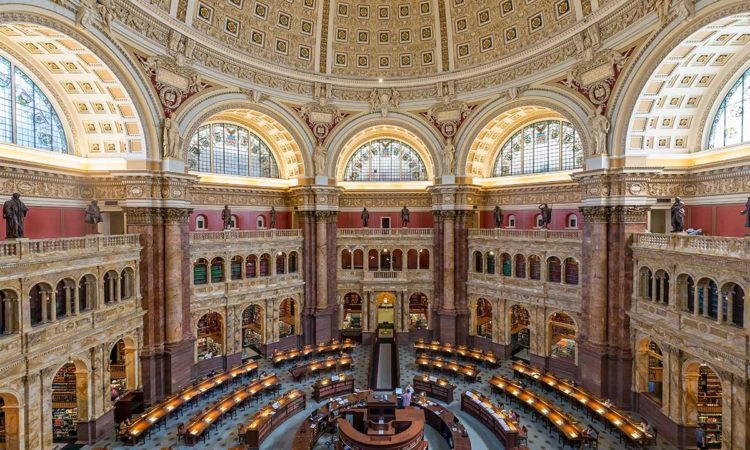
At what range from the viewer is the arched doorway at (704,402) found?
60.6 feet

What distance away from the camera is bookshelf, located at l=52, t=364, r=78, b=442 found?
19.4 m

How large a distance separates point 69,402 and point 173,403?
227 inches

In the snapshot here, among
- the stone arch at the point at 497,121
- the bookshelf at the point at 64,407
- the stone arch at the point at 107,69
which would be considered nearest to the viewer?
the stone arch at the point at 107,69

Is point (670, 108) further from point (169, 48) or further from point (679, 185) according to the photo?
point (169, 48)

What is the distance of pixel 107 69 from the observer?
66.7 ft

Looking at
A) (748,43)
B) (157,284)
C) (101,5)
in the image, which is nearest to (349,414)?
(157,284)

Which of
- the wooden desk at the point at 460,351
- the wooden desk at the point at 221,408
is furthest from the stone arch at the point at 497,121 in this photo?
the wooden desk at the point at 221,408

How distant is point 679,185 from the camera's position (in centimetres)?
2228

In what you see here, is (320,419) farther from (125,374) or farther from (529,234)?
(529,234)

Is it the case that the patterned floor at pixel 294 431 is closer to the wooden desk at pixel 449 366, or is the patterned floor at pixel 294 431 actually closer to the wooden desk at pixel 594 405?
the wooden desk at pixel 594 405

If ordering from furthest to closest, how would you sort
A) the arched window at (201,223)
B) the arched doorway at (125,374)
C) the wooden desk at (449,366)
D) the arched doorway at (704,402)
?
the arched window at (201,223)
the wooden desk at (449,366)
the arched doorway at (125,374)
the arched doorway at (704,402)

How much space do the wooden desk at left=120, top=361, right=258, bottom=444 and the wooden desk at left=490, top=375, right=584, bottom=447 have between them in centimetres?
1624

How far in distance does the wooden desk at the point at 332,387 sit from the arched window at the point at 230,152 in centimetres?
1805

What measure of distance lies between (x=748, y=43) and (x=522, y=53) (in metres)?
11.5
